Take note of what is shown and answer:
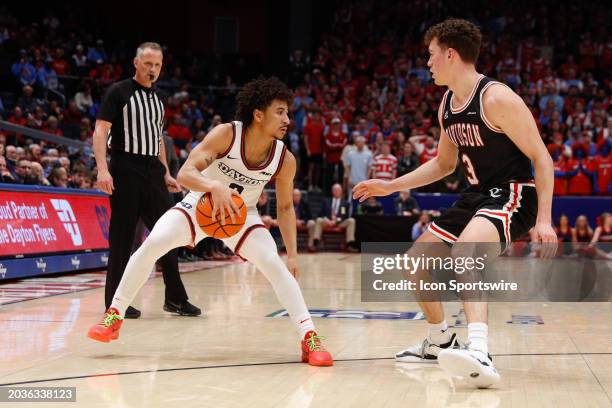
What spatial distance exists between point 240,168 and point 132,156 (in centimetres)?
175

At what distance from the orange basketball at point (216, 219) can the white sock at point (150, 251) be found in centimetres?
18

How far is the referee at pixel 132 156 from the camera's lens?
6.44 m

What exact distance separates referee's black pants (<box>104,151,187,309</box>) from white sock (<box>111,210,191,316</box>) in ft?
4.81

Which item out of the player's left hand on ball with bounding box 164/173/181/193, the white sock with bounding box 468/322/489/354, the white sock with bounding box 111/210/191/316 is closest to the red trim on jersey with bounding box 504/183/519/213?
the white sock with bounding box 468/322/489/354

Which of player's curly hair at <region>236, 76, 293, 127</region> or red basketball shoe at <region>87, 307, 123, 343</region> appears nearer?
red basketball shoe at <region>87, 307, 123, 343</region>

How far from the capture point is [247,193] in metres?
5.21

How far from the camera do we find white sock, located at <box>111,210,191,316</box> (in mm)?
4918

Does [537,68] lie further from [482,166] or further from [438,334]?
[482,166]

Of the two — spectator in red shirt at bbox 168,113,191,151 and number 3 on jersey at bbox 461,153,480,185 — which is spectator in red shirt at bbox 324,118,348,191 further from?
number 3 on jersey at bbox 461,153,480,185

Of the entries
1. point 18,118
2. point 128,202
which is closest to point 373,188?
point 128,202

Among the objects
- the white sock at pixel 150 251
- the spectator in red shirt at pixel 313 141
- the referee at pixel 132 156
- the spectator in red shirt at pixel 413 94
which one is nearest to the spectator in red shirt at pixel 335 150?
the spectator in red shirt at pixel 313 141

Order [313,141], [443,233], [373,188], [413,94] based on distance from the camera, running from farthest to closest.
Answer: [413,94] < [313,141] < [373,188] < [443,233]

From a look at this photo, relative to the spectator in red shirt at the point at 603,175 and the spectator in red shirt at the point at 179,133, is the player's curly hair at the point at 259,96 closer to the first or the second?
the spectator in red shirt at the point at 603,175

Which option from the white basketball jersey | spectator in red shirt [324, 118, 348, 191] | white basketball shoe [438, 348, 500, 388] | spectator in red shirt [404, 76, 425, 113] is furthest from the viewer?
spectator in red shirt [404, 76, 425, 113]
